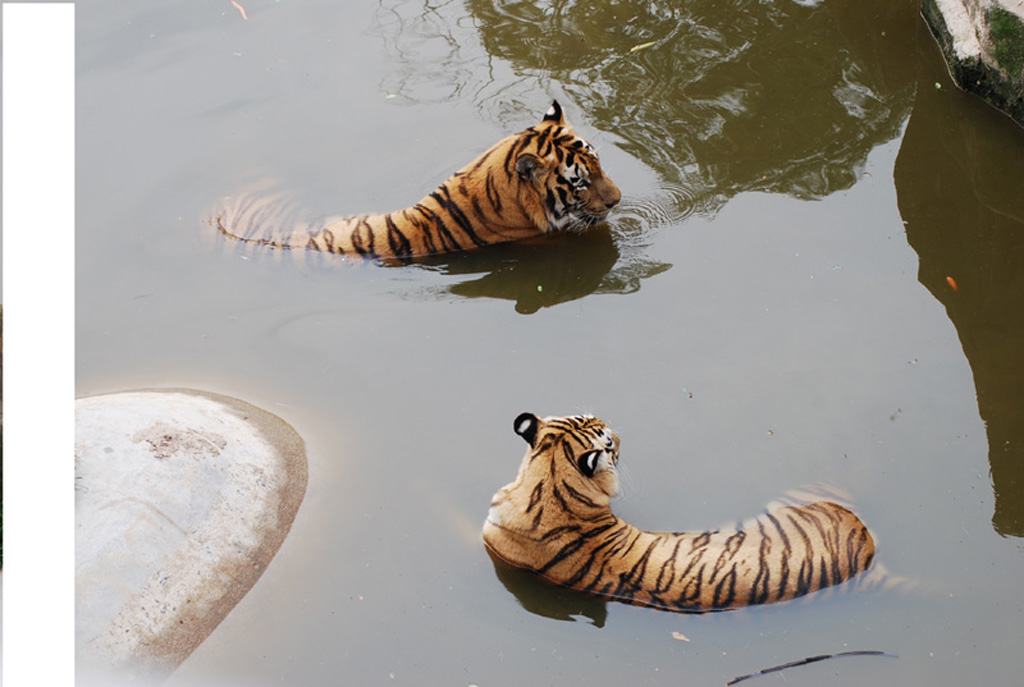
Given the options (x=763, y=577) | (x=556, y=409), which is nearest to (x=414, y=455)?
(x=556, y=409)

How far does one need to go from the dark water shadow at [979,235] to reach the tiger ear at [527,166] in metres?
1.91

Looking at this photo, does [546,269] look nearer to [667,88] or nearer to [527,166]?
[527,166]

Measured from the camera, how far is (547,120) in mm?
4934

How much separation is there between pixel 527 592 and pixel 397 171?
2.81 m

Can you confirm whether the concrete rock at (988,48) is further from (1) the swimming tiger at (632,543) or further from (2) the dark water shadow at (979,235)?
(1) the swimming tiger at (632,543)

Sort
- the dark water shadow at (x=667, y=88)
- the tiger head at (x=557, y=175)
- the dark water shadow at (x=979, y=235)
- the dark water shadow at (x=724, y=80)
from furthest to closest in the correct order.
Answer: the dark water shadow at (x=724, y=80)
the dark water shadow at (x=667, y=88)
the tiger head at (x=557, y=175)
the dark water shadow at (x=979, y=235)

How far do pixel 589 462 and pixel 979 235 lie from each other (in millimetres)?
2680

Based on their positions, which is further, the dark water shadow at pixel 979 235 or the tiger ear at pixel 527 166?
the tiger ear at pixel 527 166

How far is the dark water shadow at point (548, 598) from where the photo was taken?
345 centimetres

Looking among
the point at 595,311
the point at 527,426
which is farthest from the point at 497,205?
the point at 527,426

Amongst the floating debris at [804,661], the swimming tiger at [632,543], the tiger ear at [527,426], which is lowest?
the floating debris at [804,661]

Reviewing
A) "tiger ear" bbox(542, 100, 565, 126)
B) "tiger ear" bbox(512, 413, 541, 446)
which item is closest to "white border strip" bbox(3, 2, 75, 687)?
"tiger ear" bbox(512, 413, 541, 446)

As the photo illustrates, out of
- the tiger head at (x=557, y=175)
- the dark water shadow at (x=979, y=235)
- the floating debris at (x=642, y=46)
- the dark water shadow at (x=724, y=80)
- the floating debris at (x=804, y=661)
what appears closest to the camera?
the floating debris at (x=804, y=661)

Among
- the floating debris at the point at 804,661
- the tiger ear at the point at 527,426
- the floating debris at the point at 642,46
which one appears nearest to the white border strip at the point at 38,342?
the tiger ear at the point at 527,426
